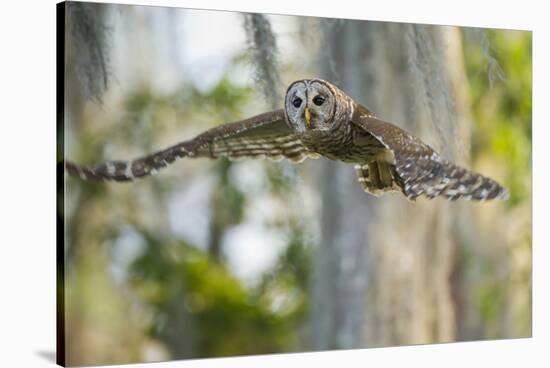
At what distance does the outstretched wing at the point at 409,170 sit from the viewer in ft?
16.8

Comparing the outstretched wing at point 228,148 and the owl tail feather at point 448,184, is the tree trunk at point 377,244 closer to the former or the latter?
the owl tail feather at point 448,184

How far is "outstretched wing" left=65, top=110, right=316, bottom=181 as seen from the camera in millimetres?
5547

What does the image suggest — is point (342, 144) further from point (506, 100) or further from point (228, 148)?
point (506, 100)

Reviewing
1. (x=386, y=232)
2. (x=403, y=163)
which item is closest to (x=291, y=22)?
(x=403, y=163)

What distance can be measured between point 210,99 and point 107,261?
1555mm

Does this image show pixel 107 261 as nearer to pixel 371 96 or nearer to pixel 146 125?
pixel 146 125

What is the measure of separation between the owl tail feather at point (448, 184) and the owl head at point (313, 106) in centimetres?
60

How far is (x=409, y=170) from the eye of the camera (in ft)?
16.7

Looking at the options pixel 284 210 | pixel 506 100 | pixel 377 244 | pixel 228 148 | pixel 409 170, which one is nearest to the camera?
pixel 409 170

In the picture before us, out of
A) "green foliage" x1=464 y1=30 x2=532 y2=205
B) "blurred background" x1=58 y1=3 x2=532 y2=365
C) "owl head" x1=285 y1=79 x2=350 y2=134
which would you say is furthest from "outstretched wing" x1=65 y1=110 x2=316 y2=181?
"green foliage" x1=464 y1=30 x2=532 y2=205

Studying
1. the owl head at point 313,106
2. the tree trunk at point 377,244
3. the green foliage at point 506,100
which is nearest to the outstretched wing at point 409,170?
the owl head at point 313,106

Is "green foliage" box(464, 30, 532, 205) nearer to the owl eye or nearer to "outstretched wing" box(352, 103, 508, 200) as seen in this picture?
"outstretched wing" box(352, 103, 508, 200)

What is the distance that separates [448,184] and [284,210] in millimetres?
2233

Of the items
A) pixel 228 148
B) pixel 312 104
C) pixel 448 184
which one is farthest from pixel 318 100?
pixel 448 184
